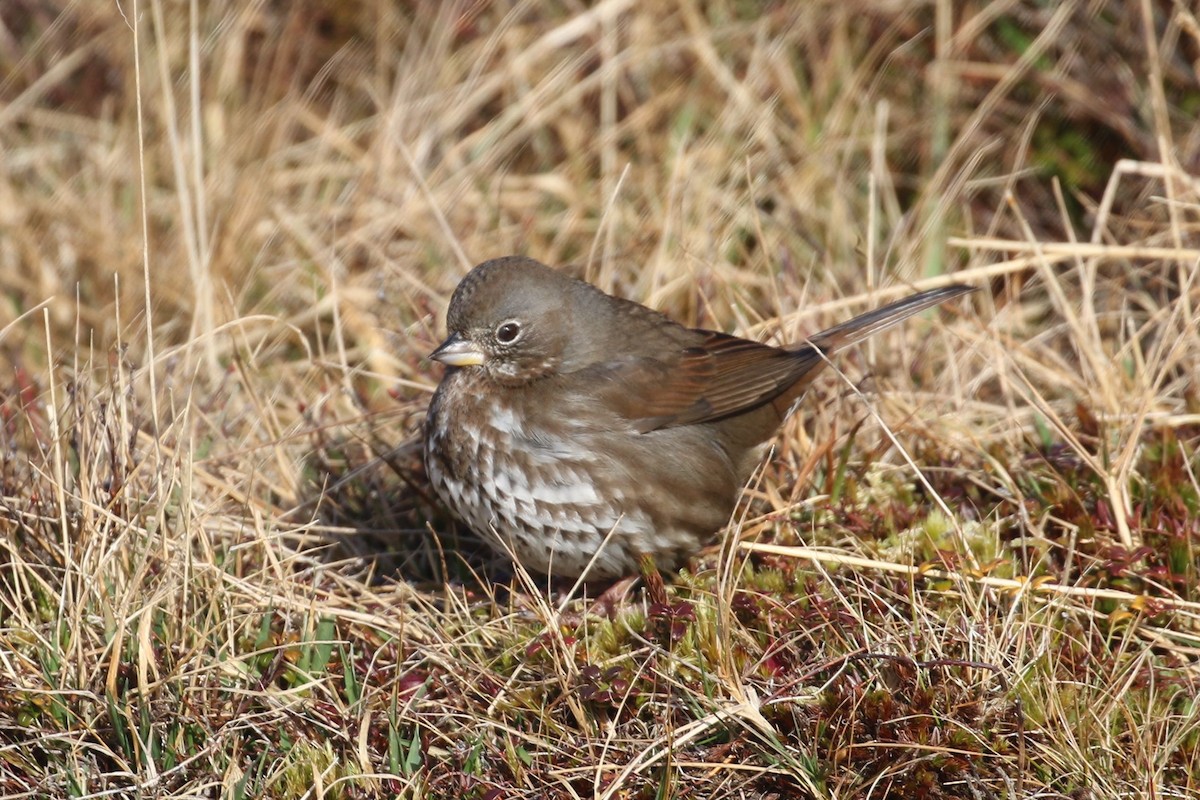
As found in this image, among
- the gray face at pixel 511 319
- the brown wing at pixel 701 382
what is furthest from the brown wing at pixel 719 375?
the gray face at pixel 511 319

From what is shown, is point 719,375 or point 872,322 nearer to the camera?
point 719,375

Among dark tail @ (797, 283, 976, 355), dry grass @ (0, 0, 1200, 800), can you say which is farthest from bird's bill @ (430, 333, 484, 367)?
dark tail @ (797, 283, 976, 355)

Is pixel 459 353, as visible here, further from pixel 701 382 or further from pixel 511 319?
pixel 701 382

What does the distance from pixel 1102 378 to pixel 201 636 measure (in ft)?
9.59

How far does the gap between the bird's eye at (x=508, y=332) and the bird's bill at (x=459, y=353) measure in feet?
0.25

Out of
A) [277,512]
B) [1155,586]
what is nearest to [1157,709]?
[1155,586]

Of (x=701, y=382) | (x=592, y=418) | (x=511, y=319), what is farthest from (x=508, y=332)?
(x=701, y=382)

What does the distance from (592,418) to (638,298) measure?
4.07 feet

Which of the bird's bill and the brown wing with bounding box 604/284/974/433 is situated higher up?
the bird's bill

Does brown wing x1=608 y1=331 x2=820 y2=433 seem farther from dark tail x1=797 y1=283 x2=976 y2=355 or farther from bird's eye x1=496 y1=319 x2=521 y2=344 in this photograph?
bird's eye x1=496 y1=319 x2=521 y2=344

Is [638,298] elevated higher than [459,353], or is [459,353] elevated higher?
[459,353]

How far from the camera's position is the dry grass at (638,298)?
3.58m

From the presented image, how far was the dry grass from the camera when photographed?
141 inches

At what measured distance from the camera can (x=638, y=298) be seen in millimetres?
5500
